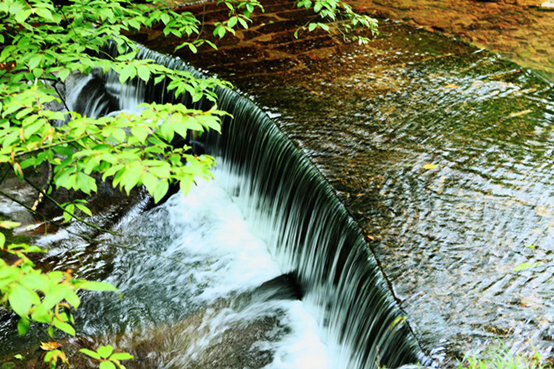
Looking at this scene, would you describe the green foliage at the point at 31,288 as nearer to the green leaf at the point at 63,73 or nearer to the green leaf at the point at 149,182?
the green leaf at the point at 149,182

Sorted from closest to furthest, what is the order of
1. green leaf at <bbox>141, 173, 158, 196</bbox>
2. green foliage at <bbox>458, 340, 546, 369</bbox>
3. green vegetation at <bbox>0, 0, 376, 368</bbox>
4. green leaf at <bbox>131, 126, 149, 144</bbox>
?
green vegetation at <bbox>0, 0, 376, 368</bbox> → green leaf at <bbox>141, 173, 158, 196</bbox> → green leaf at <bbox>131, 126, 149, 144</bbox> → green foliage at <bbox>458, 340, 546, 369</bbox>

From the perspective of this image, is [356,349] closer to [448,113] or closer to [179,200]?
[448,113]

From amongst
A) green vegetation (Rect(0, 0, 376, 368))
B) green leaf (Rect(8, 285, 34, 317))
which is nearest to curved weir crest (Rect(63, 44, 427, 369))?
green vegetation (Rect(0, 0, 376, 368))

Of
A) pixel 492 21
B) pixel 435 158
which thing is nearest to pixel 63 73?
pixel 435 158

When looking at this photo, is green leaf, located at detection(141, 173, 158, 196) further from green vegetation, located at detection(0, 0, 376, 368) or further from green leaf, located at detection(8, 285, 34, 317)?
green leaf, located at detection(8, 285, 34, 317)

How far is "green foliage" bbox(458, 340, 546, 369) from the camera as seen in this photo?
2.46 metres

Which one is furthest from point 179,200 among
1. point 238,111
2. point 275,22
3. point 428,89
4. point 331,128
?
point 275,22

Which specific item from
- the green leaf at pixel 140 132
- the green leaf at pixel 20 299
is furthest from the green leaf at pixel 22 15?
the green leaf at pixel 20 299

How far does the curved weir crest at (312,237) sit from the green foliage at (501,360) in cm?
24

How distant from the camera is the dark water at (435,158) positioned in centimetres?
287

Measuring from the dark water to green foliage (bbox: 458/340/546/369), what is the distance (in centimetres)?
7

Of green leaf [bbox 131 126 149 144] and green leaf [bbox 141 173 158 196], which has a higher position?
green leaf [bbox 131 126 149 144]

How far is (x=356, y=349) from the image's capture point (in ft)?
11.0

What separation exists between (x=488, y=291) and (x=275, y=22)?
5.92 meters
